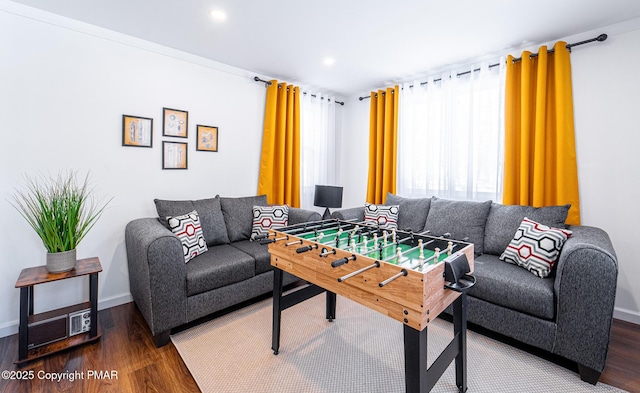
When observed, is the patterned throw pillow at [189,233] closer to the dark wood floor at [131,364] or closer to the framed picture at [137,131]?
the dark wood floor at [131,364]

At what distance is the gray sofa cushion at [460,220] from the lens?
8.66 feet

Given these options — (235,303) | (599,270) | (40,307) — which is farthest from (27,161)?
(599,270)

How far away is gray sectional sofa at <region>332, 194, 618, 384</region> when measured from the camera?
5.10ft

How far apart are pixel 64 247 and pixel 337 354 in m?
2.05

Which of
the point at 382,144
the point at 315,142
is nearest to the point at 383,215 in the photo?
the point at 382,144

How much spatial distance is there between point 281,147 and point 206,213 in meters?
1.30

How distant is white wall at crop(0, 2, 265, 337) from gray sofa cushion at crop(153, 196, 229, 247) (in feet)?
0.82

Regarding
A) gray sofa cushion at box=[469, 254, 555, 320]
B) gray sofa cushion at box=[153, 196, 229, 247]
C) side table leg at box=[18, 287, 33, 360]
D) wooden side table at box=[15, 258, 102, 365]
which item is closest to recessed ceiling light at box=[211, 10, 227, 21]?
gray sofa cushion at box=[153, 196, 229, 247]

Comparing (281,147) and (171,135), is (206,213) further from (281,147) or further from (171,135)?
(281,147)

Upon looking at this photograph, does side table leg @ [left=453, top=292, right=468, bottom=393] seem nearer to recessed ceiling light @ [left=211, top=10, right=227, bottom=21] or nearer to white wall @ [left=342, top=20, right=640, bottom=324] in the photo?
white wall @ [left=342, top=20, right=640, bottom=324]

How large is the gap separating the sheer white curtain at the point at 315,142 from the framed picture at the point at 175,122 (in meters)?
1.57

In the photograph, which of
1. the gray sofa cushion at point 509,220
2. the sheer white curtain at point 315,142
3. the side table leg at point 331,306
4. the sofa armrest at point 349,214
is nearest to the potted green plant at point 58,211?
the side table leg at point 331,306

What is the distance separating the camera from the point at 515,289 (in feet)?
6.09

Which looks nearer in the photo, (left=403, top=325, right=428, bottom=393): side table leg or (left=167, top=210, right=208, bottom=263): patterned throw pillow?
(left=403, top=325, right=428, bottom=393): side table leg
